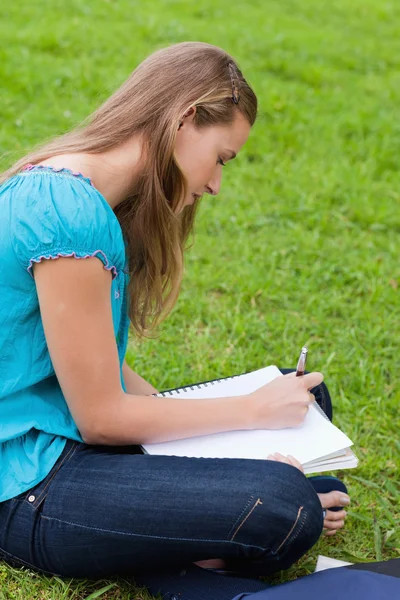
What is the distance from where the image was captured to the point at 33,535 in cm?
187

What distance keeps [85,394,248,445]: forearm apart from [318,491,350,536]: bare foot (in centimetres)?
37

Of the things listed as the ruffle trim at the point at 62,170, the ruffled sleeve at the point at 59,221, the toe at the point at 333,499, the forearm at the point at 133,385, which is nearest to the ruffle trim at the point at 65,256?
the ruffled sleeve at the point at 59,221

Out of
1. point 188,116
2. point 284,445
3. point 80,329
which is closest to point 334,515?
point 284,445

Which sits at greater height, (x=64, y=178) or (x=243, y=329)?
(x=64, y=178)

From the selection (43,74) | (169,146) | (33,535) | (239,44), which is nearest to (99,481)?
(33,535)

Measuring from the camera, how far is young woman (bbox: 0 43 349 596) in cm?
178

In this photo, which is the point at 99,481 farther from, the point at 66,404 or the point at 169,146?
the point at 169,146

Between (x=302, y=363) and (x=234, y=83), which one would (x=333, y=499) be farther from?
(x=234, y=83)

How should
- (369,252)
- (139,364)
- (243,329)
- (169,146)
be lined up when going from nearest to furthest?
1. (169,146)
2. (139,364)
3. (243,329)
4. (369,252)

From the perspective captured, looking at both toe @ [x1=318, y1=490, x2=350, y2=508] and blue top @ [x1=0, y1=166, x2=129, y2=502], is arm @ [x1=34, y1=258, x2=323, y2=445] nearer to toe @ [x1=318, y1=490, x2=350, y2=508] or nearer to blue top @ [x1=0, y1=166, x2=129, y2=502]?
blue top @ [x1=0, y1=166, x2=129, y2=502]

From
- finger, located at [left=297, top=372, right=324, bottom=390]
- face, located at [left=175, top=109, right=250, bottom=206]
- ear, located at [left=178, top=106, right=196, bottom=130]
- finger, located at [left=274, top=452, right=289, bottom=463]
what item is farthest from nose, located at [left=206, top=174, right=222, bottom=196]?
finger, located at [left=274, top=452, right=289, bottom=463]

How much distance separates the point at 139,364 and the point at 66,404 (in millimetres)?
1030

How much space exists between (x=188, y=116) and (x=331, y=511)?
3.79 feet

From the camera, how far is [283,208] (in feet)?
13.9
